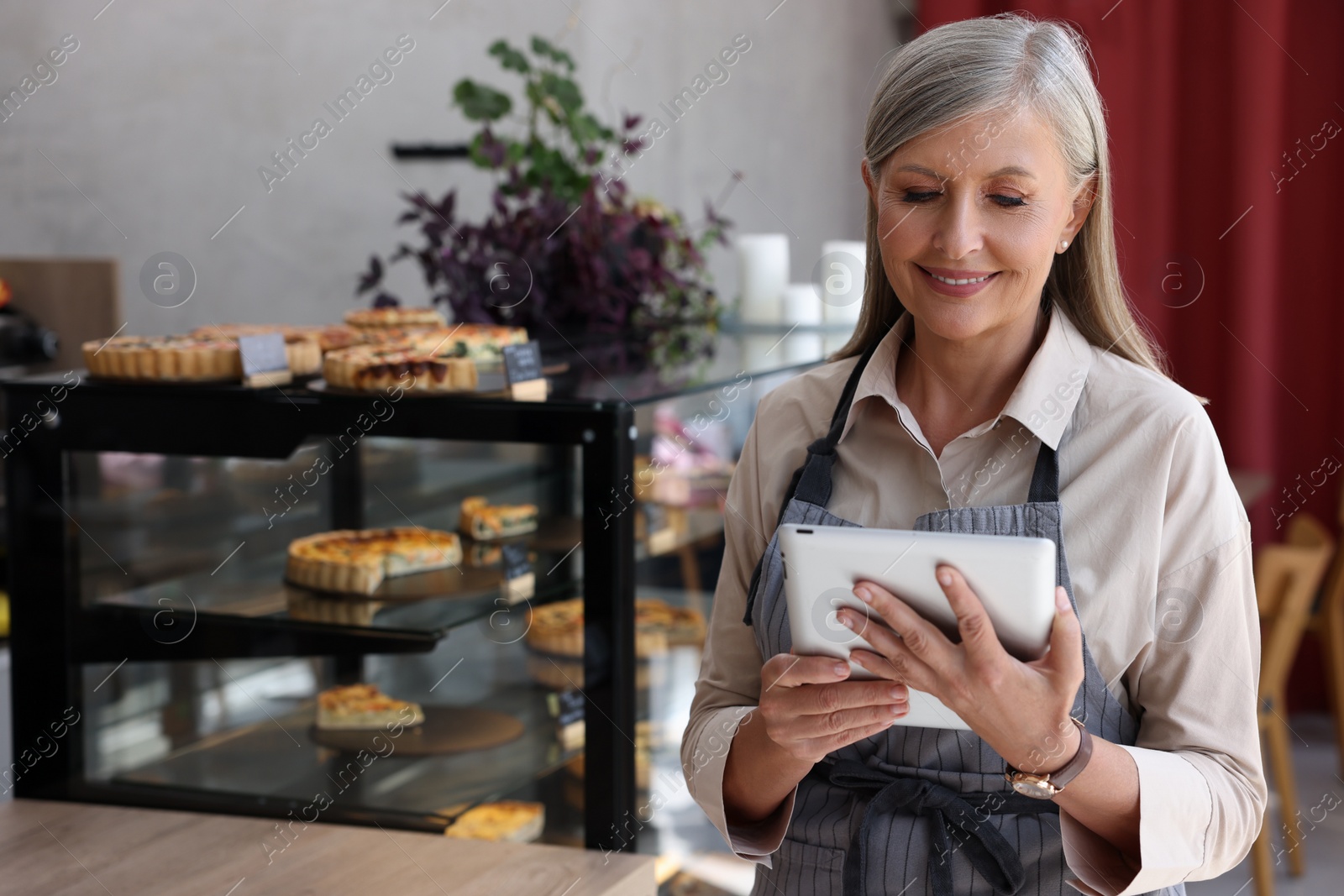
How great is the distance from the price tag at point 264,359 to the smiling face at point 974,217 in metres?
0.81

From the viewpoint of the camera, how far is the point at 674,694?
1.95m

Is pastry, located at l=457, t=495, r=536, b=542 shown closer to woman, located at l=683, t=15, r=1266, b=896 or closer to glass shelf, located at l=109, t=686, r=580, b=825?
glass shelf, located at l=109, t=686, r=580, b=825

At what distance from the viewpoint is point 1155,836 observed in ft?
3.36

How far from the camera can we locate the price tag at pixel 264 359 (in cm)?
152

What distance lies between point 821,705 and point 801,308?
157 centimetres

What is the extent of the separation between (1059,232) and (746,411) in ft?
3.32

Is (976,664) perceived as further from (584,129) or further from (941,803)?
(584,129)

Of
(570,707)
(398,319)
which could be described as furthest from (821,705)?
(398,319)

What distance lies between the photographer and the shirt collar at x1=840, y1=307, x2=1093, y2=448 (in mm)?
1121

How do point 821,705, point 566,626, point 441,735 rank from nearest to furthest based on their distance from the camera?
point 821,705, point 566,626, point 441,735

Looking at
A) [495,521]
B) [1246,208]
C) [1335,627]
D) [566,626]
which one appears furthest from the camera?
[1246,208]

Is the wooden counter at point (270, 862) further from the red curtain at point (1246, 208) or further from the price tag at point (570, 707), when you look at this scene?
the red curtain at point (1246, 208)

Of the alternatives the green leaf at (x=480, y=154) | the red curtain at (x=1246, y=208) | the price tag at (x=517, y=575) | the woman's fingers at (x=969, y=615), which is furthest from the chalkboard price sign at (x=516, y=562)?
the red curtain at (x=1246, y=208)

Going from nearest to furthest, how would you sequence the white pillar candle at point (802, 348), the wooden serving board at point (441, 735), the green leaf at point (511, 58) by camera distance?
the wooden serving board at point (441, 735) → the white pillar candle at point (802, 348) → the green leaf at point (511, 58)
